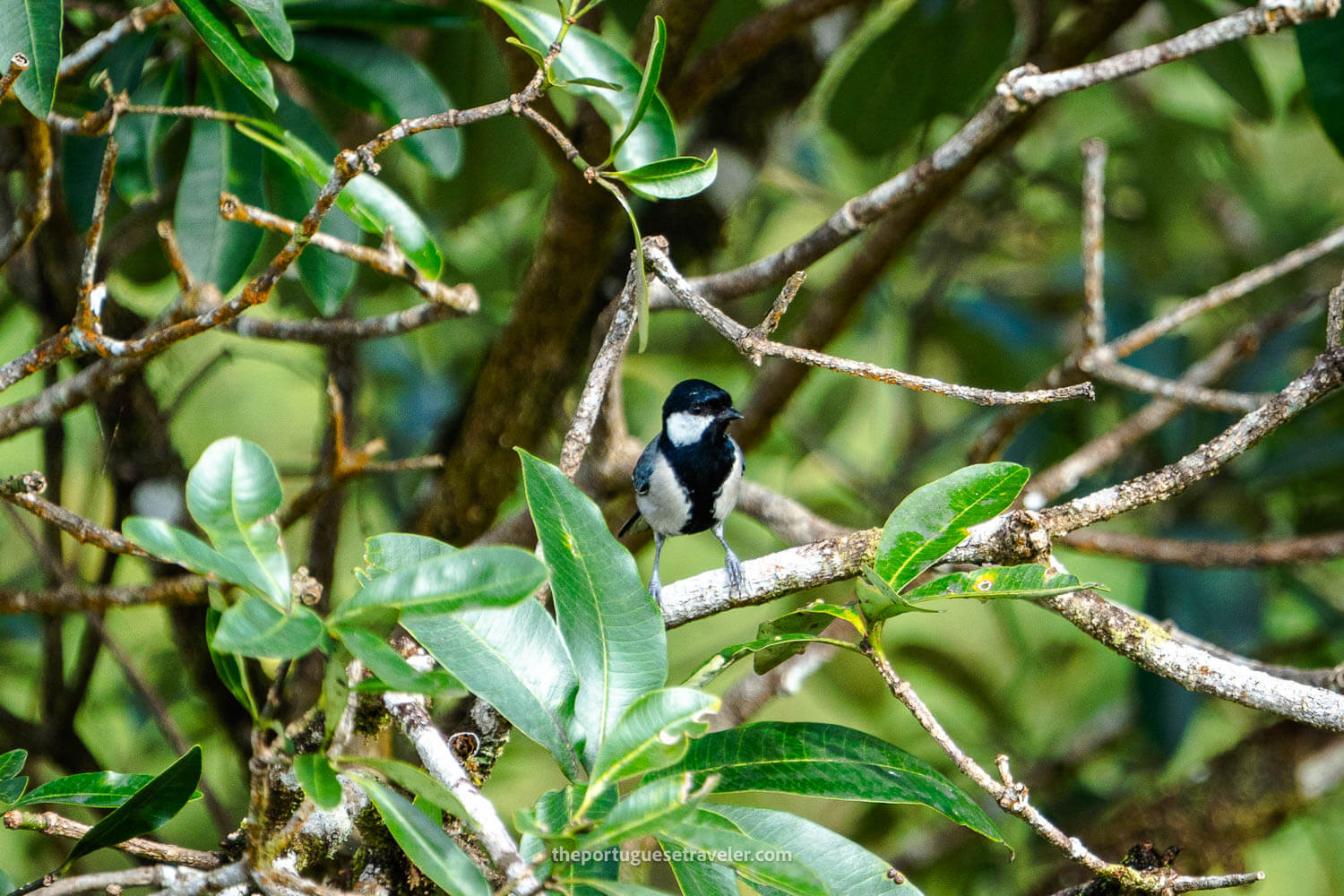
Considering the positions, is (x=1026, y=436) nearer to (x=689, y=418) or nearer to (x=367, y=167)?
(x=689, y=418)

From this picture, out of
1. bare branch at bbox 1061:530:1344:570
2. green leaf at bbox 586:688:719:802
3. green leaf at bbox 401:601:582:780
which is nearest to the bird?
bare branch at bbox 1061:530:1344:570

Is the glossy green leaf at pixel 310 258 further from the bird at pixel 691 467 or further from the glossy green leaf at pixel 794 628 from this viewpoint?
the glossy green leaf at pixel 794 628

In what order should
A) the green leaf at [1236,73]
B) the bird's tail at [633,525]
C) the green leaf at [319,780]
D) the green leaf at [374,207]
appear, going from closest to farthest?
the green leaf at [319,780]
the green leaf at [374,207]
the bird's tail at [633,525]
the green leaf at [1236,73]

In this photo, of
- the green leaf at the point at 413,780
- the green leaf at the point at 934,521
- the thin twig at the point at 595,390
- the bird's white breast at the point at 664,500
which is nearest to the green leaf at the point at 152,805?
the green leaf at the point at 413,780

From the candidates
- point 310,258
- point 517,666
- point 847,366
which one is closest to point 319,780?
point 517,666

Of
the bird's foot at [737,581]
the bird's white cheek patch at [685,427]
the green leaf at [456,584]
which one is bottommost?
the green leaf at [456,584]

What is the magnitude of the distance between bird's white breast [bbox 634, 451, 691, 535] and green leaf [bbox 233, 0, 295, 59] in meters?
1.27

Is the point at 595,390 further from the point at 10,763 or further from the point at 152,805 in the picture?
the point at 10,763

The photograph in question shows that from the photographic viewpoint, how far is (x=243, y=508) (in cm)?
113

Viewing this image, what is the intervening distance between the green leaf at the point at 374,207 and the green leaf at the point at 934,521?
3.48 feet

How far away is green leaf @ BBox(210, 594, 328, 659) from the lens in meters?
0.97

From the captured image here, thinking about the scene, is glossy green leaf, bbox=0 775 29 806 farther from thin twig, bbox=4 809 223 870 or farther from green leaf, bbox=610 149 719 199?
green leaf, bbox=610 149 719 199

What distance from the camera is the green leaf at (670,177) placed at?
60.2 inches

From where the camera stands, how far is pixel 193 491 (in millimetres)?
1114
